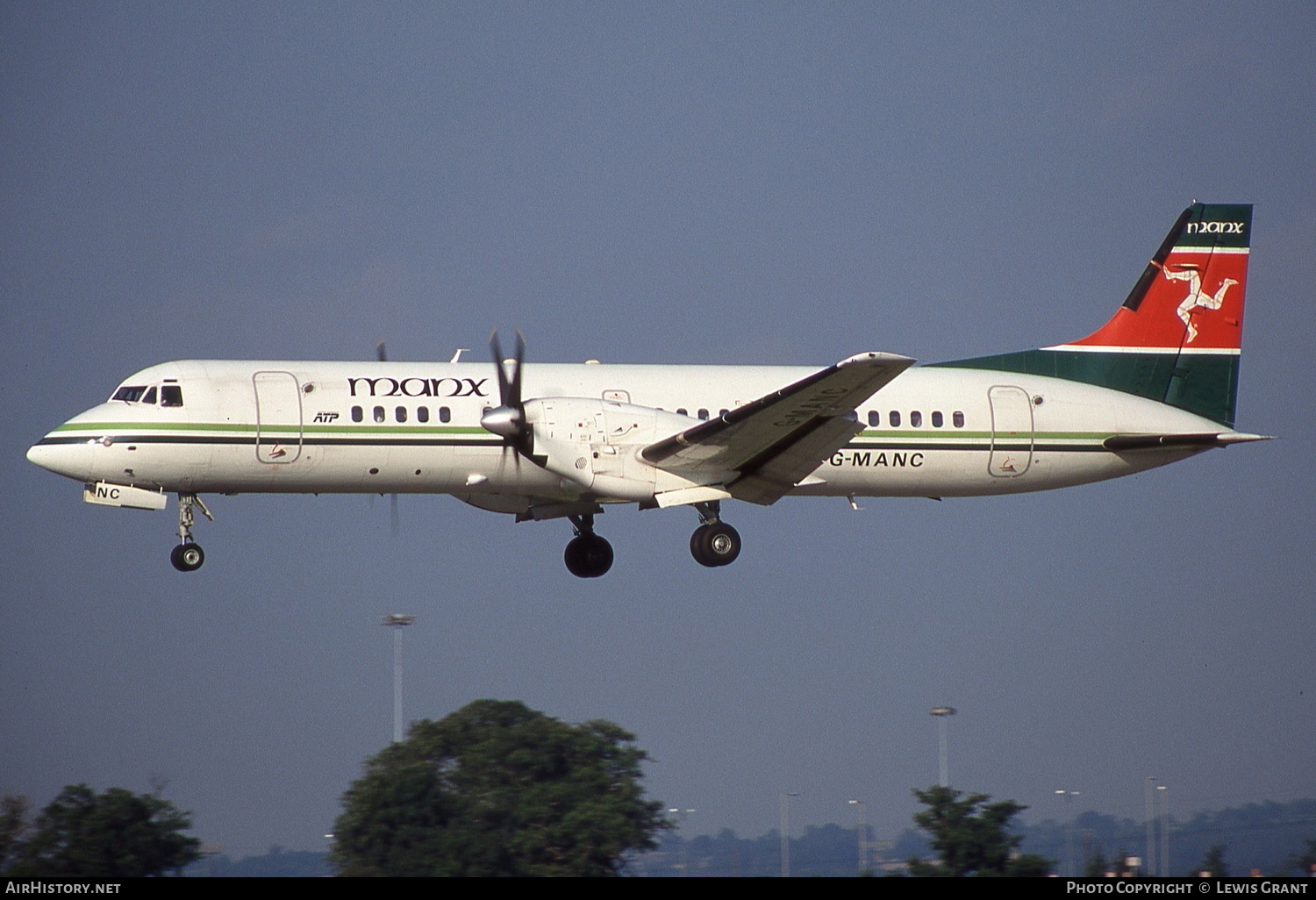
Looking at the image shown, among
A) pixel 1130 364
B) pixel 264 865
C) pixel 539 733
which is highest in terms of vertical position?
pixel 1130 364

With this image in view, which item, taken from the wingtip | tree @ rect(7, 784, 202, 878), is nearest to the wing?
the wingtip

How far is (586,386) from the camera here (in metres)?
22.2

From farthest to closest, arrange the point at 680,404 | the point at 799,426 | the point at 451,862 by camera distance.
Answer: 1. the point at 451,862
2. the point at 680,404
3. the point at 799,426

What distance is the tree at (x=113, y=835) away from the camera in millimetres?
24484

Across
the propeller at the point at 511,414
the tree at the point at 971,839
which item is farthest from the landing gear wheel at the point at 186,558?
the tree at the point at 971,839

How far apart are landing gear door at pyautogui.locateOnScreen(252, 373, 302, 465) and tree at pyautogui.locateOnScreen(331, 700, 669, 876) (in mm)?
8481

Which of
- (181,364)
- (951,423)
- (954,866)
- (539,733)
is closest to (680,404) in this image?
(951,423)

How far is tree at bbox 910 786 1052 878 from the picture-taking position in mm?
24266

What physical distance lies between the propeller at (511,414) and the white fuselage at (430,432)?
1.74 feet

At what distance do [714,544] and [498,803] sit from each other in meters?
9.20

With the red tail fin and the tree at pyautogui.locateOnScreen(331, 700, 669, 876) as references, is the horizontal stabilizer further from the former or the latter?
the tree at pyautogui.locateOnScreen(331, 700, 669, 876)

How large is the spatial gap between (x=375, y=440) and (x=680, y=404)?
4.52m

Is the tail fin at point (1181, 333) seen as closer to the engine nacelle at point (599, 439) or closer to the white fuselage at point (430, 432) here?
the white fuselage at point (430, 432)

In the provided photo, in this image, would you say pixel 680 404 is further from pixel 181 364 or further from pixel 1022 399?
pixel 181 364
